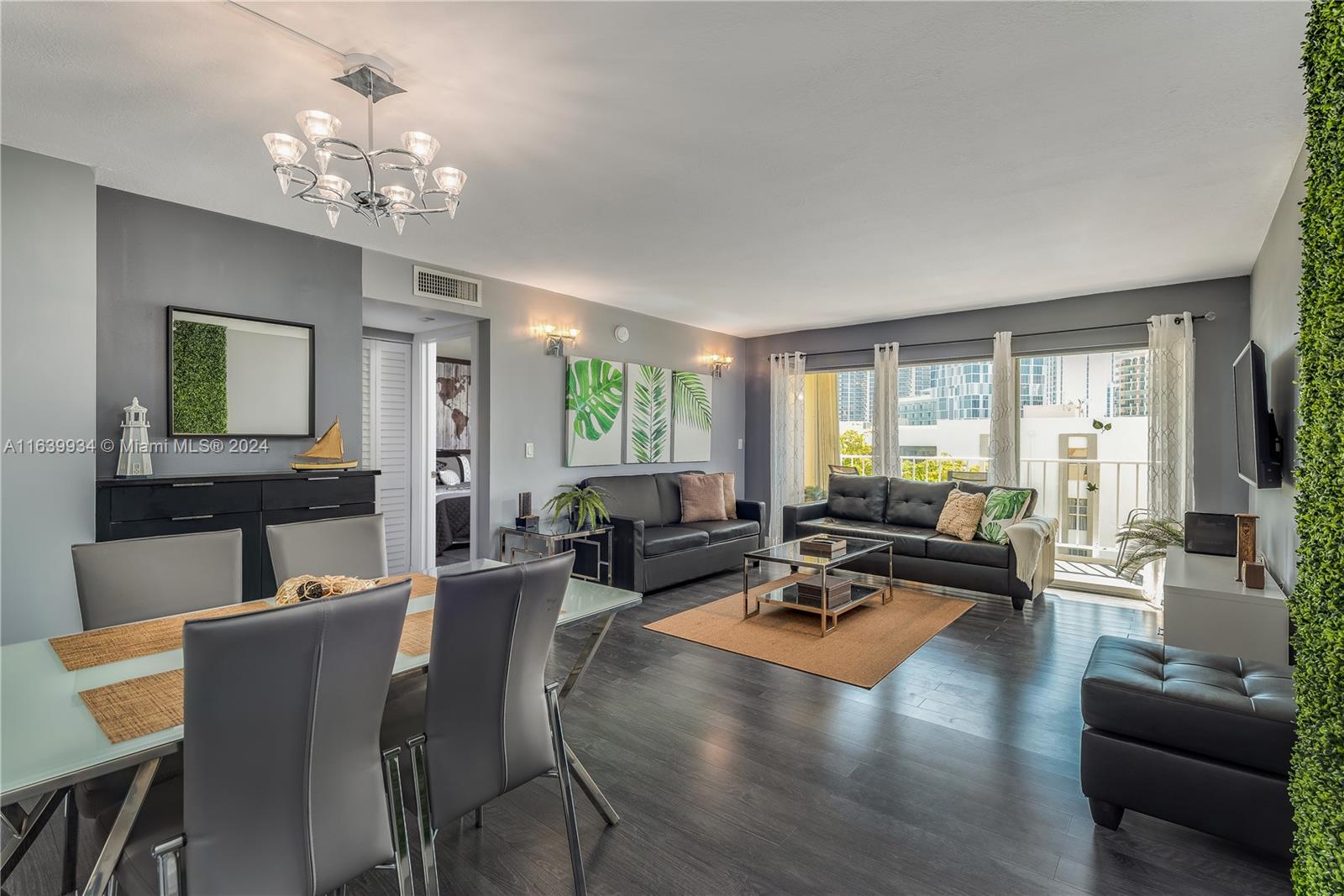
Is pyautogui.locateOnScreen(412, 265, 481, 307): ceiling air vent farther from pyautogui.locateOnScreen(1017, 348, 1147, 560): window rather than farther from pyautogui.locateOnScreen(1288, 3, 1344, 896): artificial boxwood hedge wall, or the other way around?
pyautogui.locateOnScreen(1017, 348, 1147, 560): window

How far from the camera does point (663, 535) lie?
536 cm

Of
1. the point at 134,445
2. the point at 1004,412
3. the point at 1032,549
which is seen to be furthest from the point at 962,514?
the point at 134,445

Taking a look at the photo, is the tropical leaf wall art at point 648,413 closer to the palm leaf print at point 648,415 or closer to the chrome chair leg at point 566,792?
the palm leaf print at point 648,415

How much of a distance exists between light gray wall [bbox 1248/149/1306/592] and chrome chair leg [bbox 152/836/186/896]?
12.6 ft

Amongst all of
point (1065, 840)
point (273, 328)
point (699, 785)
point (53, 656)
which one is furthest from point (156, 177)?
point (1065, 840)

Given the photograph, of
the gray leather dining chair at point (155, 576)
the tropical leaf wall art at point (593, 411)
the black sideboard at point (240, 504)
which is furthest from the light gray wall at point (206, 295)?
the tropical leaf wall art at point (593, 411)

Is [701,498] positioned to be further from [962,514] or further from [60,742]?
[60,742]

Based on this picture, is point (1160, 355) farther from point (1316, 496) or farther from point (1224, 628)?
point (1316, 496)

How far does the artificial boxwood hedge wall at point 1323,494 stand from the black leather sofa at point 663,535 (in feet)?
13.2

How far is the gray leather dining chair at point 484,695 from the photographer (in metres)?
1.56

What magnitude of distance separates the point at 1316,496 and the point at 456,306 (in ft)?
15.7

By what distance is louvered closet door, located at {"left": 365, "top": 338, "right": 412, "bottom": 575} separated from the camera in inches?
227

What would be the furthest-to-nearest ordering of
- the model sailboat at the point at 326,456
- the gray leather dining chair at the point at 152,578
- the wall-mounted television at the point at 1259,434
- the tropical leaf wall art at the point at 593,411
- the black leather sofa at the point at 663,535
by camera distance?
the tropical leaf wall art at the point at 593,411 < the black leather sofa at the point at 663,535 < the model sailboat at the point at 326,456 < the wall-mounted television at the point at 1259,434 < the gray leather dining chair at the point at 152,578

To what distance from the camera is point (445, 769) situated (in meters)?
1.60
